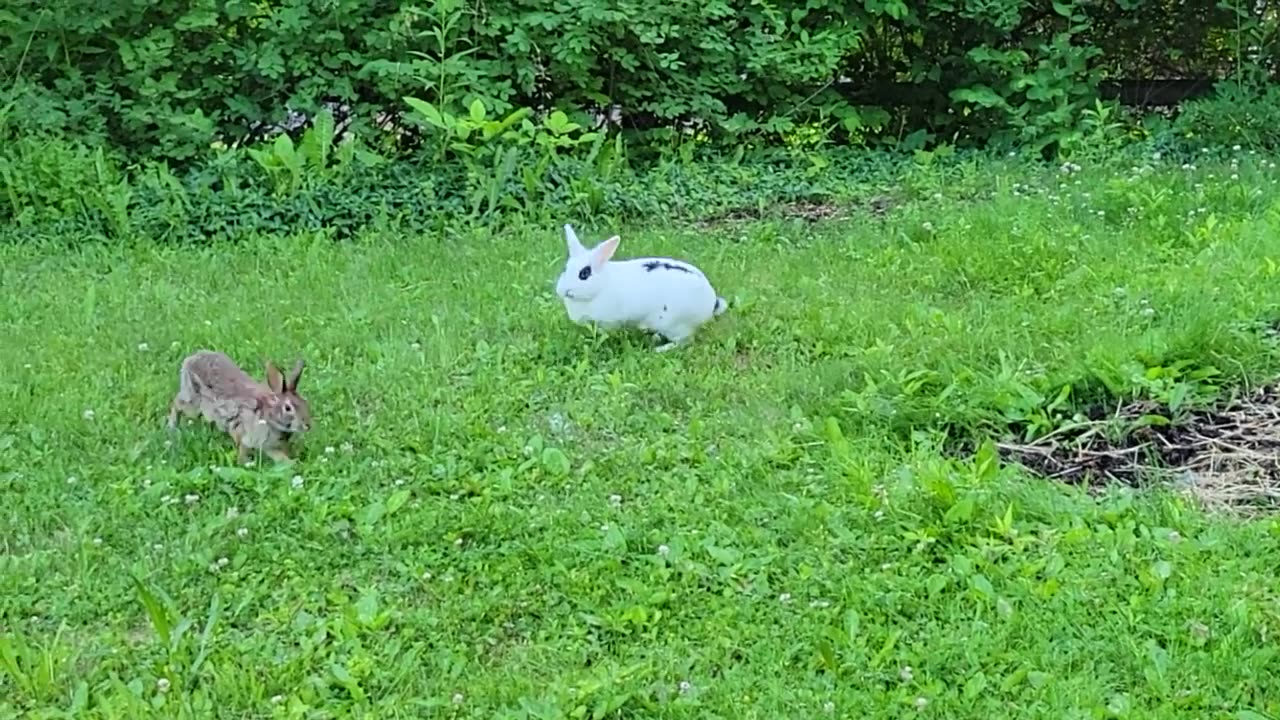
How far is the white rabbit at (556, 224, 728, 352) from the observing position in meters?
4.14

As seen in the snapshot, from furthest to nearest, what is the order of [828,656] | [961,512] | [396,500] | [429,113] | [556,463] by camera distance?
[429,113] → [556,463] → [396,500] → [961,512] → [828,656]

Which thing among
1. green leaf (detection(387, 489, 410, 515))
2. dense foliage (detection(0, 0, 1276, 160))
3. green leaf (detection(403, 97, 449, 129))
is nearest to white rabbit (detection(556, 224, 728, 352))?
green leaf (detection(387, 489, 410, 515))

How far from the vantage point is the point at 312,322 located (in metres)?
4.62

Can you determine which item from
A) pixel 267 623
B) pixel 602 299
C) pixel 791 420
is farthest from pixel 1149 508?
pixel 267 623

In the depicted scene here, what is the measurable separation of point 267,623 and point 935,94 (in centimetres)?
575

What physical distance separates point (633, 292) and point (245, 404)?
1.22 metres

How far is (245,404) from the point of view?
3.51 metres

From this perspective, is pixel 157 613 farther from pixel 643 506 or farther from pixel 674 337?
pixel 674 337

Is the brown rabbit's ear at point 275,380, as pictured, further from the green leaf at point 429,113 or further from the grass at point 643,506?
the green leaf at point 429,113

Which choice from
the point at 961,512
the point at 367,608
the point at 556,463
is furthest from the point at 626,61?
the point at 367,608

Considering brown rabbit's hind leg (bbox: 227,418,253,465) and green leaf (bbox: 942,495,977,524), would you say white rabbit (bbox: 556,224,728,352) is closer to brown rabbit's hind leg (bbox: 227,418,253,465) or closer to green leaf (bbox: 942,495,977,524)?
brown rabbit's hind leg (bbox: 227,418,253,465)

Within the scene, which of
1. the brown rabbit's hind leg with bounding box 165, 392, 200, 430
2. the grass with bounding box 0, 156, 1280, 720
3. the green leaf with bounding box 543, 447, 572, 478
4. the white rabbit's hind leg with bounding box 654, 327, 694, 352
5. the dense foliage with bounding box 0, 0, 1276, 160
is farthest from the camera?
the dense foliage with bounding box 0, 0, 1276, 160

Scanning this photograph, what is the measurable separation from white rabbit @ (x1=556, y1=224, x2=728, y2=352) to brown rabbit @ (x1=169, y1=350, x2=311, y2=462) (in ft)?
3.16

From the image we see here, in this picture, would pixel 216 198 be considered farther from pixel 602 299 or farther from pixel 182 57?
pixel 602 299
